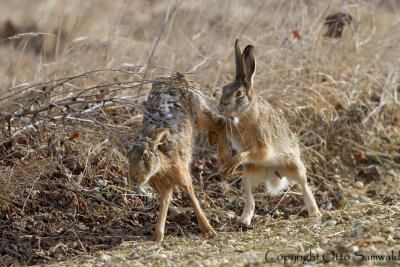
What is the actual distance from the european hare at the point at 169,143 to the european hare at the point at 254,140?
25 centimetres

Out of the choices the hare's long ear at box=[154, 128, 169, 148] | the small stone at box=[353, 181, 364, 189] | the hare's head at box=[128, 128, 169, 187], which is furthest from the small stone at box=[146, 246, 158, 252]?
the small stone at box=[353, 181, 364, 189]

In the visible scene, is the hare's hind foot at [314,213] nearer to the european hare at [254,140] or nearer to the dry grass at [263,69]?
the european hare at [254,140]

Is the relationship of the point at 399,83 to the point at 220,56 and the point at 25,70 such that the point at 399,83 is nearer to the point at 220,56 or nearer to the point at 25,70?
the point at 220,56

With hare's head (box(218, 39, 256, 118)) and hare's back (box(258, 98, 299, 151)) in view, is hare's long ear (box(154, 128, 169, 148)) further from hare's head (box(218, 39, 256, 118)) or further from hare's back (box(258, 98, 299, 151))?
hare's back (box(258, 98, 299, 151))

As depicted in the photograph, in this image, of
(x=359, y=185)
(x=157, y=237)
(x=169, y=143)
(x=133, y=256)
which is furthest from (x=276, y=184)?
(x=133, y=256)

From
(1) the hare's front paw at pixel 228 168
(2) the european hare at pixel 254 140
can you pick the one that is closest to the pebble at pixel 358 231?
(2) the european hare at pixel 254 140

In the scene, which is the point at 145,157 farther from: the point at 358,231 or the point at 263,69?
the point at 263,69

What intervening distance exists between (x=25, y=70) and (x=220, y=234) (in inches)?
159

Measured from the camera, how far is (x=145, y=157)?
434 centimetres

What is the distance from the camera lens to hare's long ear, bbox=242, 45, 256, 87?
201 inches

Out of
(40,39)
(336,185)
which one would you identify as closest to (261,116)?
(336,185)

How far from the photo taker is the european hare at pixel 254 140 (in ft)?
16.8

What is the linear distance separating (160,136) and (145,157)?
29cm

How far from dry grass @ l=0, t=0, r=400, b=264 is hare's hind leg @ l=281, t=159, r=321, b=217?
552mm
